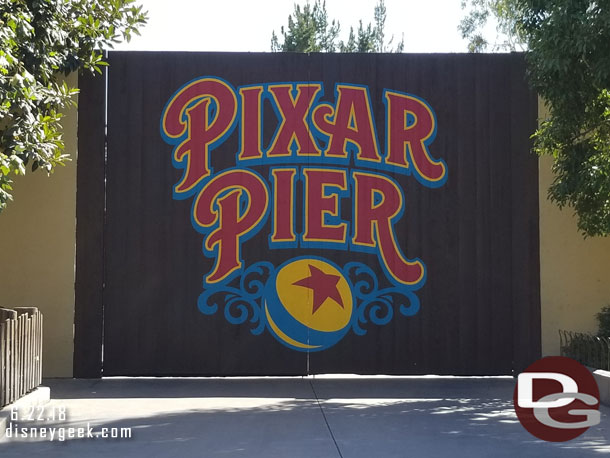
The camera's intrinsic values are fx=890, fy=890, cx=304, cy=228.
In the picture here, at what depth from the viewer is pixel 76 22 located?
11258mm

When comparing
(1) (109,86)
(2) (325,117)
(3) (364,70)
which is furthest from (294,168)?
(1) (109,86)

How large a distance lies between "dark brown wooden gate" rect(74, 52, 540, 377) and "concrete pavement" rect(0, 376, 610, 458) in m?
0.40

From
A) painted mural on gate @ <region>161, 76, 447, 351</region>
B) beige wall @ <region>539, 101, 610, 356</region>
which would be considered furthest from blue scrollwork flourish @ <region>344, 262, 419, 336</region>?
beige wall @ <region>539, 101, 610, 356</region>

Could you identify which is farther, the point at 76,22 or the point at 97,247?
the point at 97,247

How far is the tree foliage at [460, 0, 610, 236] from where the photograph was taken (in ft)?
31.5

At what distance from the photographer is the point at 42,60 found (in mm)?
10570

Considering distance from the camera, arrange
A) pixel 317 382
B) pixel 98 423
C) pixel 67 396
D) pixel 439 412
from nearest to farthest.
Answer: pixel 98 423, pixel 439 412, pixel 67 396, pixel 317 382

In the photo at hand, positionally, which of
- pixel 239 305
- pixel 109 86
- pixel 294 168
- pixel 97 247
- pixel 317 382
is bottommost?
pixel 317 382

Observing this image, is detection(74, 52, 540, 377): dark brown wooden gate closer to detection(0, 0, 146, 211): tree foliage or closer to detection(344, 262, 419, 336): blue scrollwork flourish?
detection(344, 262, 419, 336): blue scrollwork flourish

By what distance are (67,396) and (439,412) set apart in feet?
14.5

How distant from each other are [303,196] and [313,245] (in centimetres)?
68

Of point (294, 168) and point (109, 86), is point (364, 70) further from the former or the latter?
point (109, 86)

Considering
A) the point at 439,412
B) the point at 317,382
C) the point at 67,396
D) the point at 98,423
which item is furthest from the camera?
the point at 317,382
